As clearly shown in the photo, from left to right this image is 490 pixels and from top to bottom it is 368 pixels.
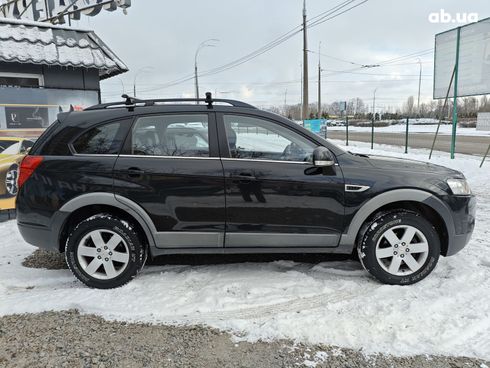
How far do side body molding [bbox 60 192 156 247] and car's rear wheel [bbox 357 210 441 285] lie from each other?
2.09 m

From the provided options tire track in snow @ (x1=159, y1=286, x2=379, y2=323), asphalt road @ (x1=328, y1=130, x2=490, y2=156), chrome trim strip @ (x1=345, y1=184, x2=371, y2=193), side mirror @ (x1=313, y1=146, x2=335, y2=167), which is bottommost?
tire track in snow @ (x1=159, y1=286, x2=379, y2=323)

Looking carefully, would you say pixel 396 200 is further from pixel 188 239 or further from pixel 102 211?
pixel 102 211

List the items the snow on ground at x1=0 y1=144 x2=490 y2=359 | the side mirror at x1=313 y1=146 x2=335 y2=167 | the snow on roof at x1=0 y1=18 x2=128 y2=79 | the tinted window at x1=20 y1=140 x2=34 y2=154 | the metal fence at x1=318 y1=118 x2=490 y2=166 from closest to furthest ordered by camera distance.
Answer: the snow on ground at x1=0 y1=144 x2=490 y2=359, the side mirror at x1=313 y1=146 x2=335 y2=167, the tinted window at x1=20 y1=140 x2=34 y2=154, the snow on roof at x1=0 y1=18 x2=128 y2=79, the metal fence at x1=318 y1=118 x2=490 y2=166

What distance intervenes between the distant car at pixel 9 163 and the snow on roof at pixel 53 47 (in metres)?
1.48

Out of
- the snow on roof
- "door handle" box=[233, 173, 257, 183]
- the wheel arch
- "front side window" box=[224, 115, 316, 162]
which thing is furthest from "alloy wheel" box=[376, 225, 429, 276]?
the snow on roof

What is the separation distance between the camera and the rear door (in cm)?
354

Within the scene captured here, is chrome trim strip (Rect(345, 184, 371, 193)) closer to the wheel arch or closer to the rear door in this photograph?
the rear door

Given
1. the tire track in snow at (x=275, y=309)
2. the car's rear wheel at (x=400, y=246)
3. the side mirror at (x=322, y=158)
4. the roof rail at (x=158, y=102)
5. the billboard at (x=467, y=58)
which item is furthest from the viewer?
the billboard at (x=467, y=58)

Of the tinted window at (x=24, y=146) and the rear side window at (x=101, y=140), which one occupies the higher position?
the rear side window at (x=101, y=140)

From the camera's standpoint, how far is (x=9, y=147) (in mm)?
5918

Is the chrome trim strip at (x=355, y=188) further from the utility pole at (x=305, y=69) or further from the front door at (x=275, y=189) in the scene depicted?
the utility pole at (x=305, y=69)

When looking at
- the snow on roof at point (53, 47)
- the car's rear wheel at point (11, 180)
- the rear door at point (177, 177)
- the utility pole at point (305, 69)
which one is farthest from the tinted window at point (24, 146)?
the utility pole at point (305, 69)

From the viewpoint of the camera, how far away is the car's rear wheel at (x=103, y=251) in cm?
357

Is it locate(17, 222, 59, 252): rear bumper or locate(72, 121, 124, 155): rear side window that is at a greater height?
locate(72, 121, 124, 155): rear side window
